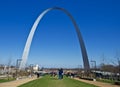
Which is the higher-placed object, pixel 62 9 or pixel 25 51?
pixel 62 9

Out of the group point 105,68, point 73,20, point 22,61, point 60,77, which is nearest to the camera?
point 60,77

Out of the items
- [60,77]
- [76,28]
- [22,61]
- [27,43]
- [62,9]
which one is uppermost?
[62,9]

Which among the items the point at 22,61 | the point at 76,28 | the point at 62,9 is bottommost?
the point at 22,61

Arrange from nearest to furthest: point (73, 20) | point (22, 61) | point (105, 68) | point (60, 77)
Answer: point (60, 77)
point (22, 61)
point (73, 20)
point (105, 68)

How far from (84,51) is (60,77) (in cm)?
1531

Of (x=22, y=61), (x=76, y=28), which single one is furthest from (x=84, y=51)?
(x=22, y=61)

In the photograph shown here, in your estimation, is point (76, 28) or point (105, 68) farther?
point (105, 68)

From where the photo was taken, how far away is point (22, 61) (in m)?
54.9

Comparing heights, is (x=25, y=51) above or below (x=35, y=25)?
below

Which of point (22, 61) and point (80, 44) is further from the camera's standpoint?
point (80, 44)

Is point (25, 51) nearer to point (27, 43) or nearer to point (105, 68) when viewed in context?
point (27, 43)

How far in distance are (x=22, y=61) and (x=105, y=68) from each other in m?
31.4

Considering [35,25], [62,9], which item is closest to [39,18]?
[35,25]

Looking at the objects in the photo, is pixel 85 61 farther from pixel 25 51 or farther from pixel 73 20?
pixel 25 51
